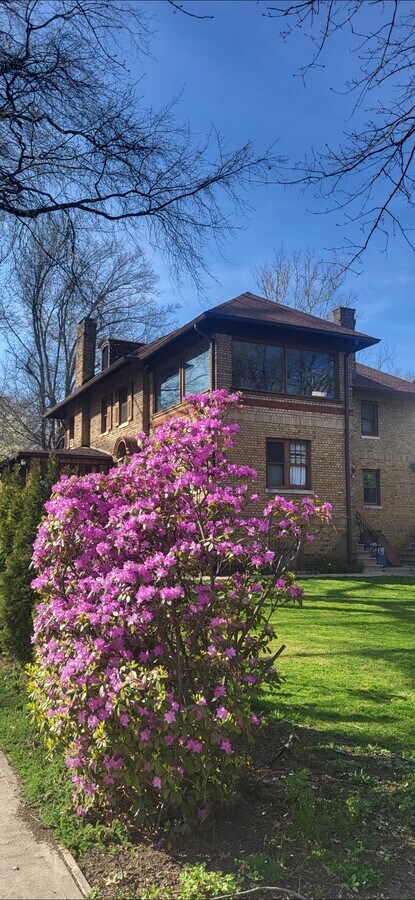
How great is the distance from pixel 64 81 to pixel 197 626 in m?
5.79

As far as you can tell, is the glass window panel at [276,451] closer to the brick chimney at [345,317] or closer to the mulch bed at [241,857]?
the brick chimney at [345,317]

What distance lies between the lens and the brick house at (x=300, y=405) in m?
17.6

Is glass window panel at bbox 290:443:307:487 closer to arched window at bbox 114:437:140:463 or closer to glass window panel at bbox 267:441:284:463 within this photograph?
glass window panel at bbox 267:441:284:463

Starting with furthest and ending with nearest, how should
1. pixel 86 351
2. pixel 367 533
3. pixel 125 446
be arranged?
pixel 86 351 < pixel 125 446 < pixel 367 533

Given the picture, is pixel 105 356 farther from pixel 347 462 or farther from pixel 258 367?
pixel 347 462

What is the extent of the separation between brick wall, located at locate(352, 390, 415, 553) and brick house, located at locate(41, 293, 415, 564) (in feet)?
0.12

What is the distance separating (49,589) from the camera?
3.89 metres

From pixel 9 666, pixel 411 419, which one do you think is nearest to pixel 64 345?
pixel 411 419

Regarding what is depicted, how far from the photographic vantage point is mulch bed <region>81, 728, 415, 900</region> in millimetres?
2721

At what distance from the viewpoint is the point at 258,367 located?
1805 centimetres

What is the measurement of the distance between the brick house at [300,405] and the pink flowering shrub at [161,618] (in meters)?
13.2

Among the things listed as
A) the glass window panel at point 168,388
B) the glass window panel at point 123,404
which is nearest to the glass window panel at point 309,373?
the glass window panel at point 168,388

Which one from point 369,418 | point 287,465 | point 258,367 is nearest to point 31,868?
point 287,465

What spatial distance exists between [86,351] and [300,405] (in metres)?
14.6
